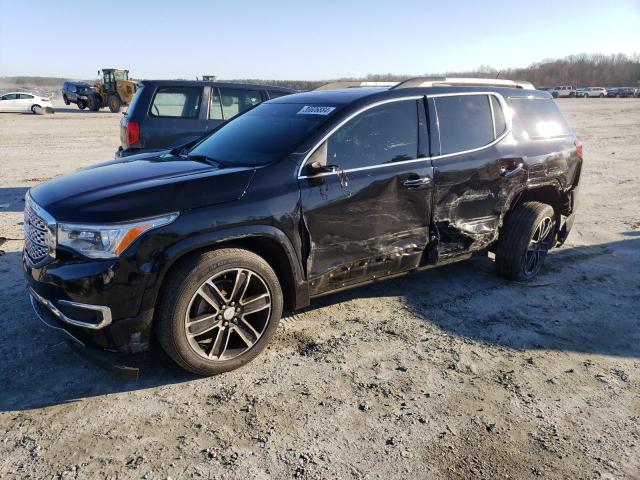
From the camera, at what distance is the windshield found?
376 cm

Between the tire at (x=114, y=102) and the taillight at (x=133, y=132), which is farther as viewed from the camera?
the tire at (x=114, y=102)

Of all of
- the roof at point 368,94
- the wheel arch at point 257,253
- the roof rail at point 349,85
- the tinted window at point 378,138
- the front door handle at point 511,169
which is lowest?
the wheel arch at point 257,253

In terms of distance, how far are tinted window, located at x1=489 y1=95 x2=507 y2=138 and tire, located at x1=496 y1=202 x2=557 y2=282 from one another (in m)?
0.82

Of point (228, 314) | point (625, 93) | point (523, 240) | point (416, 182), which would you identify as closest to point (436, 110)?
point (416, 182)

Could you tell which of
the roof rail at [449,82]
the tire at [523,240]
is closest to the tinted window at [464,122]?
the roof rail at [449,82]

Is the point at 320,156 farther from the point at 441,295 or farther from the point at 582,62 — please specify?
the point at 582,62

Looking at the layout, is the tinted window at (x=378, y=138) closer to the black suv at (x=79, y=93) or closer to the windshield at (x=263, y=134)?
the windshield at (x=263, y=134)

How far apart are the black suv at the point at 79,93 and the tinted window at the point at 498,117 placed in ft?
110

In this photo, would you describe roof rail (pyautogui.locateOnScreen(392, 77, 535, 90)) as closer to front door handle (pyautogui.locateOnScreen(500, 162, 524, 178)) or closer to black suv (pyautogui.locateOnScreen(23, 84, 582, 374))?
black suv (pyautogui.locateOnScreen(23, 84, 582, 374))

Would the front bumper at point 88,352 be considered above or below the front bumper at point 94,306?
below

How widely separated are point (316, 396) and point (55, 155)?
12640 mm

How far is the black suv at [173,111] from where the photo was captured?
7.48 m

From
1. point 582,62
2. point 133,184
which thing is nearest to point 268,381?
point 133,184

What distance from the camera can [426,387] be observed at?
3305 mm
